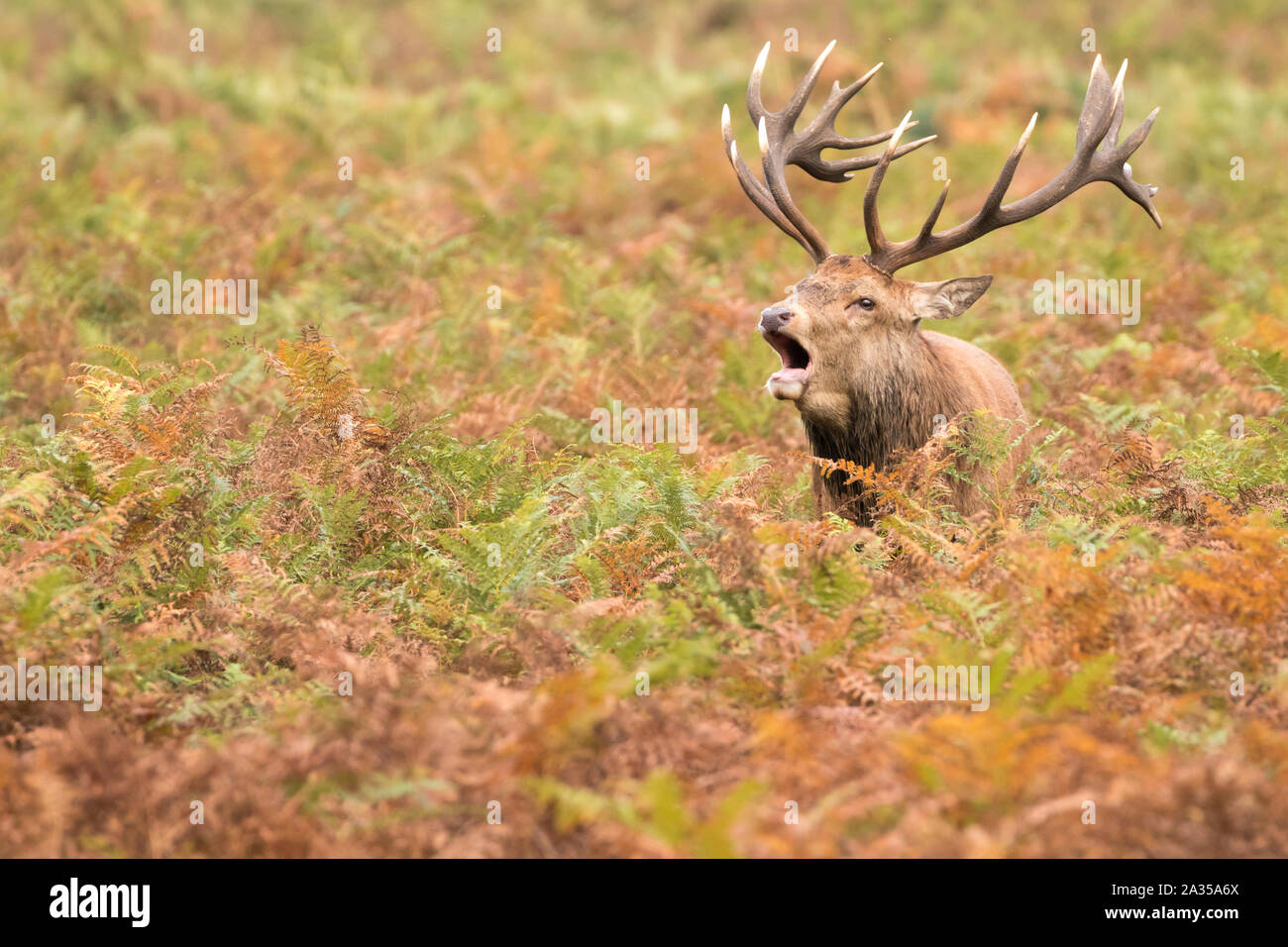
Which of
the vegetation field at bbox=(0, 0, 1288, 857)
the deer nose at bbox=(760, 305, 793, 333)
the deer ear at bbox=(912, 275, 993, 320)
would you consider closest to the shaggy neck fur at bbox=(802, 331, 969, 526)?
the deer ear at bbox=(912, 275, 993, 320)

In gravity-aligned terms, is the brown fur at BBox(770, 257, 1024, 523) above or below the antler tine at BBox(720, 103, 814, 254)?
below

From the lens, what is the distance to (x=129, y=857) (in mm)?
4156

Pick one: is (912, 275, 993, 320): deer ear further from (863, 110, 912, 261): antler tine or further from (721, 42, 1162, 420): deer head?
(863, 110, 912, 261): antler tine

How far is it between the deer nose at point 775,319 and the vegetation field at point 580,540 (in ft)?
2.40

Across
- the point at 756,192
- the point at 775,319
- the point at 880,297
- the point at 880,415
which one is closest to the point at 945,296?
the point at 880,297

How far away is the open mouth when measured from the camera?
257 inches

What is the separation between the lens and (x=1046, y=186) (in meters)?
6.74

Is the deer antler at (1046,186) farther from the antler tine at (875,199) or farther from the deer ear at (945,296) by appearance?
the deer ear at (945,296)

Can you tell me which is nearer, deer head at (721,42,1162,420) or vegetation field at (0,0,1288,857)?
vegetation field at (0,0,1288,857)

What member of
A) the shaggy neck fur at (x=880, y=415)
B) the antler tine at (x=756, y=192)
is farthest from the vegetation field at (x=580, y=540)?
the antler tine at (x=756, y=192)

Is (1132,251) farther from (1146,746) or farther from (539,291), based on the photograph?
(1146,746)

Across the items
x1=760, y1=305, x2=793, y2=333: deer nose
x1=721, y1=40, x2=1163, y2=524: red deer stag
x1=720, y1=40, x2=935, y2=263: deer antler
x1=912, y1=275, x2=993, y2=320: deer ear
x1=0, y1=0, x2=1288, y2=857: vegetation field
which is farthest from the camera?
x1=720, y1=40, x2=935, y2=263: deer antler

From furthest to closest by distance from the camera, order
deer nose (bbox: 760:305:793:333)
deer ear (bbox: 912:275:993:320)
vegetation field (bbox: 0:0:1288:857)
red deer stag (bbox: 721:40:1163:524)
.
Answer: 1. deer ear (bbox: 912:275:993:320)
2. red deer stag (bbox: 721:40:1163:524)
3. deer nose (bbox: 760:305:793:333)
4. vegetation field (bbox: 0:0:1288:857)

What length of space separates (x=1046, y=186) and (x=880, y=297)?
979 millimetres
